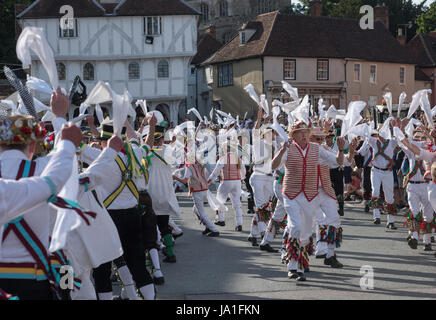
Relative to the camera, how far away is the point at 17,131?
14.2ft

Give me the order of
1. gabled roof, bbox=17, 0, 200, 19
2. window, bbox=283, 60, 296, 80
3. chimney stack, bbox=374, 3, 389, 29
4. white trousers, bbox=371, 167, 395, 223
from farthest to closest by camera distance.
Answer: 1. chimney stack, bbox=374, 3, 389, 29
2. window, bbox=283, 60, 296, 80
3. gabled roof, bbox=17, 0, 200, 19
4. white trousers, bbox=371, 167, 395, 223

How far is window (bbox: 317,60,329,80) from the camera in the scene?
47.9m

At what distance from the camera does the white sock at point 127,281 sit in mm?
7344

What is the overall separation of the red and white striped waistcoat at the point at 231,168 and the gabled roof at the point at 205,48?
46.5 meters

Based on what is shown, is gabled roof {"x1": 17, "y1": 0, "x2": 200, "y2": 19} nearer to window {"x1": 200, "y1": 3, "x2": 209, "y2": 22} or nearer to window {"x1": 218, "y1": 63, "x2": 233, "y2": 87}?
window {"x1": 218, "y1": 63, "x2": 233, "y2": 87}

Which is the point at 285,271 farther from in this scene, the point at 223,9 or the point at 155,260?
the point at 223,9

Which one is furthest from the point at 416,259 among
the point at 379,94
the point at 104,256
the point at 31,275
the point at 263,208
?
the point at 379,94

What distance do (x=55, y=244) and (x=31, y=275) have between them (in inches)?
15.4

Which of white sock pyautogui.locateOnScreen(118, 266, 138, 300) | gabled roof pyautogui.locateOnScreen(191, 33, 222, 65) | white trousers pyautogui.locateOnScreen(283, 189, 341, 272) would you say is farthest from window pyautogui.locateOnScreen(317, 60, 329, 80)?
white sock pyautogui.locateOnScreen(118, 266, 138, 300)

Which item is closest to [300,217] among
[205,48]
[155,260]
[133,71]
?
[155,260]

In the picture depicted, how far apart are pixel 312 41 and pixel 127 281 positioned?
42933 mm

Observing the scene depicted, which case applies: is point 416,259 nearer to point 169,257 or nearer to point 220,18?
point 169,257
